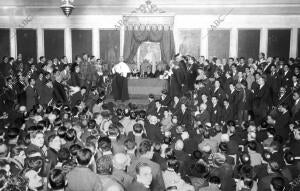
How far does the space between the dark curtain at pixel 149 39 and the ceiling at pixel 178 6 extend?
1.11 m

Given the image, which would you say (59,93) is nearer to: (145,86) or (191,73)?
(145,86)

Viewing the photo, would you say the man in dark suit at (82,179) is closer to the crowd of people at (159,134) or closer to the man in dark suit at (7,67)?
the crowd of people at (159,134)

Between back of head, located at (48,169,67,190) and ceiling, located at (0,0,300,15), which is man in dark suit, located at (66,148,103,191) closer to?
back of head, located at (48,169,67,190)

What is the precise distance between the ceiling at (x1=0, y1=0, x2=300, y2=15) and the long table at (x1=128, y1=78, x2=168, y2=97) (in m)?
4.13

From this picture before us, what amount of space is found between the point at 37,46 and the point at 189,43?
7879 millimetres

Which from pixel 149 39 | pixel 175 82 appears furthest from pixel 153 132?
pixel 149 39

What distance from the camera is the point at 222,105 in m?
10.5

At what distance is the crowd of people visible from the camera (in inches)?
168

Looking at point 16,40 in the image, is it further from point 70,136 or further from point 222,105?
point 70,136

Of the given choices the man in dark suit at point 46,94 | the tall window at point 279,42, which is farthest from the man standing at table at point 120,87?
the tall window at point 279,42

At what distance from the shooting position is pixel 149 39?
16.6 meters

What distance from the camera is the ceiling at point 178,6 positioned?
50.8 ft

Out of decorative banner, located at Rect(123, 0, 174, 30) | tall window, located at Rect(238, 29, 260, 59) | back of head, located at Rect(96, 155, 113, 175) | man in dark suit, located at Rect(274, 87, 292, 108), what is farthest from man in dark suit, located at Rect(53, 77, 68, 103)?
tall window, located at Rect(238, 29, 260, 59)

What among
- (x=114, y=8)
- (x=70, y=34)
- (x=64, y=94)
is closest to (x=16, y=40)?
(x=70, y=34)
